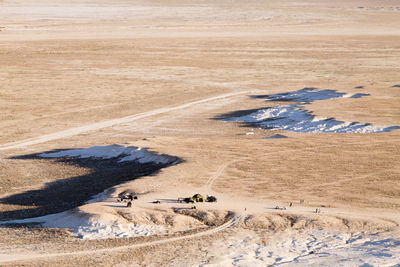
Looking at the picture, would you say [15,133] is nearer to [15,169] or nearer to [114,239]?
[15,169]

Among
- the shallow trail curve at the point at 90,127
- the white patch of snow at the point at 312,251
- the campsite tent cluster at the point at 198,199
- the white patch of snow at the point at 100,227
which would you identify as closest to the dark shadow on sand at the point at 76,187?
the white patch of snow at the point at 100,227

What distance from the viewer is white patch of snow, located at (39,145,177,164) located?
28422 millimetres

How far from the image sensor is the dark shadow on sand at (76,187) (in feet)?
74.4

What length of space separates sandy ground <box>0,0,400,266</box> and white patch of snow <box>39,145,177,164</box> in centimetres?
55

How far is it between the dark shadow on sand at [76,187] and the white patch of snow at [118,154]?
1.16 ft

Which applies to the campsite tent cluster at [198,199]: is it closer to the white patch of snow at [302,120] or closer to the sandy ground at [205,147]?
the sandy ground at [205,147]

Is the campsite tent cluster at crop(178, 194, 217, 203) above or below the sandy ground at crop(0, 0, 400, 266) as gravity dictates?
above

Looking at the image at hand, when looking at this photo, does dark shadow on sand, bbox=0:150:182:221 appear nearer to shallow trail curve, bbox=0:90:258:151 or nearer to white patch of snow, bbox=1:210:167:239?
white patch of snow, bbox=1:210:167:239

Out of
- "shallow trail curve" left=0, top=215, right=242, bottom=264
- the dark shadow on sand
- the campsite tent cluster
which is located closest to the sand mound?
"shallow trail curve" left=0, top=215, right=242, bottom=264

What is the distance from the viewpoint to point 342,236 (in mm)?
18859

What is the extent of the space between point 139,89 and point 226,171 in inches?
1061

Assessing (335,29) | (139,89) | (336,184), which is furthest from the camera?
(335,29)

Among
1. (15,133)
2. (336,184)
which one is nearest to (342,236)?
(336,184)

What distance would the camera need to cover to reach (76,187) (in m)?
25.5
